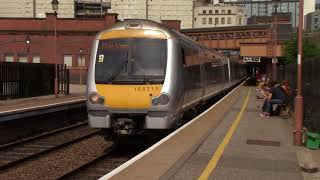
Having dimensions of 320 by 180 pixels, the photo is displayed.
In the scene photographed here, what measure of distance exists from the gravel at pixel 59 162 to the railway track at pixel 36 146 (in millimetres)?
189

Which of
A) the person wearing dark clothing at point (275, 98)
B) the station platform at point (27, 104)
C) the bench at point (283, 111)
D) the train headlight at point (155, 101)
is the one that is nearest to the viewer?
the train headlight at point (155, 101)

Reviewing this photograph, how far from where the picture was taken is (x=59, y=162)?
1291cm

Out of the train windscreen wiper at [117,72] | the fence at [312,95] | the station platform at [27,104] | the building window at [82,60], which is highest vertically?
the building window at [82,60]

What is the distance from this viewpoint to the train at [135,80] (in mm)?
12820

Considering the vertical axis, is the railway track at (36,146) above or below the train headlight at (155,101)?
below

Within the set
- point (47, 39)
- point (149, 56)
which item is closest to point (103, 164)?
point (149, 56)

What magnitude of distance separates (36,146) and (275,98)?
30.2 ft

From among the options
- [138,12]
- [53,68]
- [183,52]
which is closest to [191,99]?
[183,52]

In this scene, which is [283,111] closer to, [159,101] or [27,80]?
[159,101]

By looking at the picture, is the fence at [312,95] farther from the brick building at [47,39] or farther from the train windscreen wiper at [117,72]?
the brick building at [47,39]

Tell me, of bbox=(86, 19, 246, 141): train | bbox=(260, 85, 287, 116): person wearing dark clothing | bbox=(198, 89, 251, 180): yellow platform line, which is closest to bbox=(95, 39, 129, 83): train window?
bbox=(86, 19, 246, 141): train

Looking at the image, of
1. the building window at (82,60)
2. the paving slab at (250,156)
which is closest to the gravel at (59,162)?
the paving slab at (250,156)

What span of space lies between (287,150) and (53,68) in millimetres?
28920

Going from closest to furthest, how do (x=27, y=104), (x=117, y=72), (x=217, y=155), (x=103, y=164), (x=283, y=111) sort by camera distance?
(x=217, y=155)
(x=103, y=164)
(x=117, y=72)
(x=283, y=111)
(x=27, y=104)
